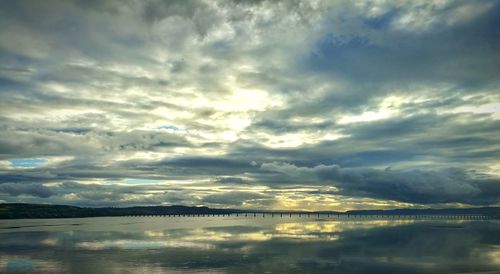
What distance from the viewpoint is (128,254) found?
63.6m

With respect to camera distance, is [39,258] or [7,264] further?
[39,258]

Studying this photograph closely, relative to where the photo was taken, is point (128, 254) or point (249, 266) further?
point (128, 254)

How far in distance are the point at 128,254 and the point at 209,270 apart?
2030 centimetres

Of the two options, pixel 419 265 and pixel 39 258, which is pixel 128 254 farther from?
pixel 419 265

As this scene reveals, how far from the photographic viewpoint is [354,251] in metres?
72.2

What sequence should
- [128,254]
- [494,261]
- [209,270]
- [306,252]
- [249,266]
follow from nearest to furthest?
[209,270] < [249,266] < [494,261] < [128,254] < [306,252]

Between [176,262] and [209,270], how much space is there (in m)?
7.83

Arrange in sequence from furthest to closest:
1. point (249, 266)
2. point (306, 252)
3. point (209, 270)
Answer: point (306, 252), point (249, 266), point (209, 270)

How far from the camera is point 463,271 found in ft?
165

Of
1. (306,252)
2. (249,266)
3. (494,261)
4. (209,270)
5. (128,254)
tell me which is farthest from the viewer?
(306,252)

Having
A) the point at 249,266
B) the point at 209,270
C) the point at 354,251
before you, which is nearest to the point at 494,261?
the point at 354,251

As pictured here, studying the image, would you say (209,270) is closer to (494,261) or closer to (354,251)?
(354,251)

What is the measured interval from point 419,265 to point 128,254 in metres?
42.3

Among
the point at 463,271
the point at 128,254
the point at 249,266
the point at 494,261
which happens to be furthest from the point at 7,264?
the point at 494,261
